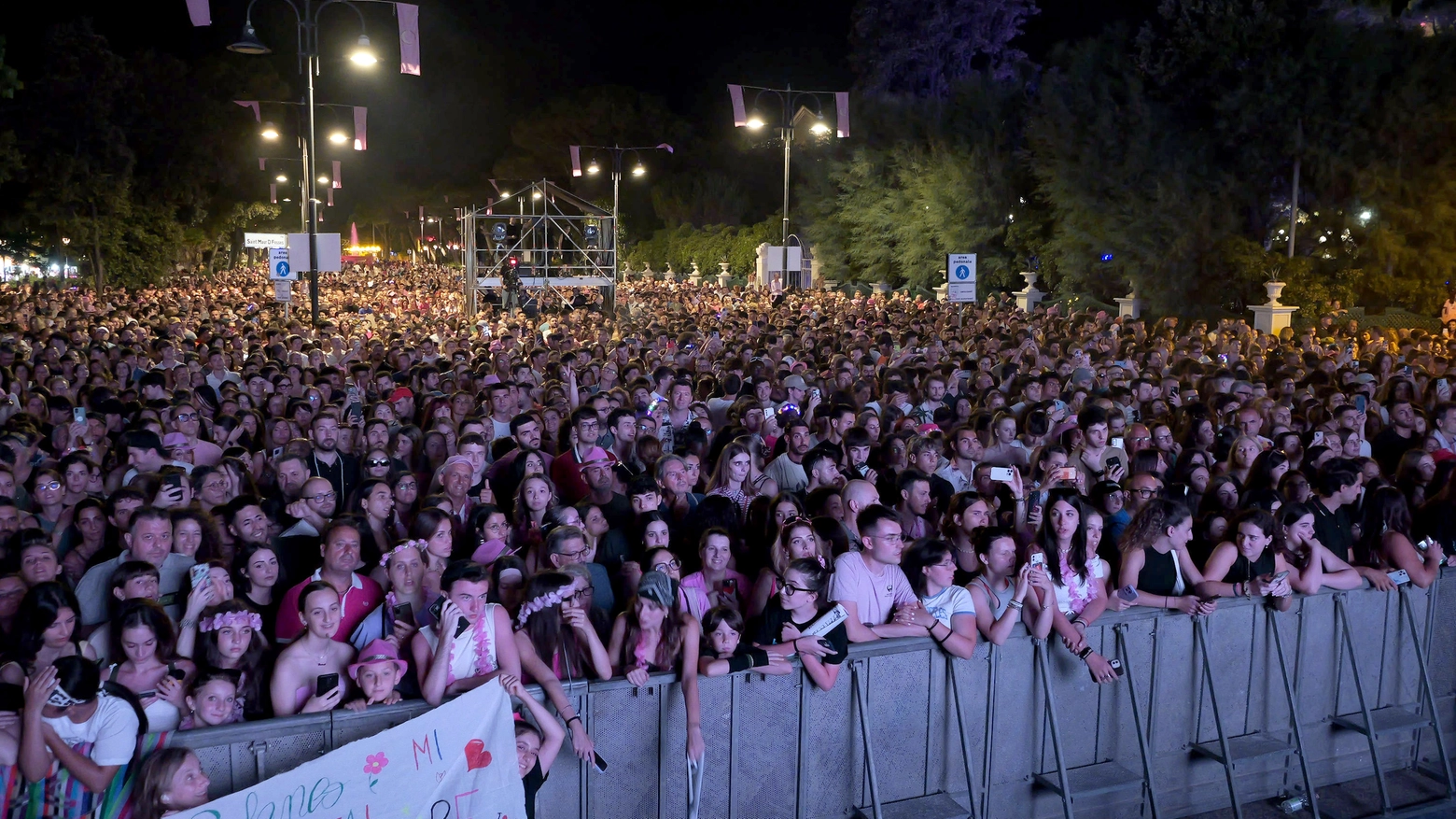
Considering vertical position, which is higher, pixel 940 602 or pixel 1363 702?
pixel 940 602

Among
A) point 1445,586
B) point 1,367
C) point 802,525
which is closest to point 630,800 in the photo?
point 802,525

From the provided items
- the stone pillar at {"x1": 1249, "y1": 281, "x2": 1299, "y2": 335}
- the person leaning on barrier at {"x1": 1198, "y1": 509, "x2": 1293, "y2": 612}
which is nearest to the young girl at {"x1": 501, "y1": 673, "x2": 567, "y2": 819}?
the person leaning on barrier at {"x1": 1198, "y1": 509, "x2": 1293, "y2": 612}

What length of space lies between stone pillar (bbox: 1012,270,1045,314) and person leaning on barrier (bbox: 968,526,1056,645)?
99.2 ft

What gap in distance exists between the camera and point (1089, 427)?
852cm

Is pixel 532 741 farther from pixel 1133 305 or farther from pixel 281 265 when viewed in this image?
pixel 1133 305

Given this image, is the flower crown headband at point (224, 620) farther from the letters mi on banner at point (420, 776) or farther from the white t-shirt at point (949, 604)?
the white t-shirt at point (949, 604)

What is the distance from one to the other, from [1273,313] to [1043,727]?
22.9 metres

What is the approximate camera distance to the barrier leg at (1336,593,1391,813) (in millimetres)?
6148

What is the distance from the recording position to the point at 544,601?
16.5 feet

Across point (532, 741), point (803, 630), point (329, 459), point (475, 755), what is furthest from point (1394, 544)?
point (329, 459)

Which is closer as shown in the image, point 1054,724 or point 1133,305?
point 1054,724

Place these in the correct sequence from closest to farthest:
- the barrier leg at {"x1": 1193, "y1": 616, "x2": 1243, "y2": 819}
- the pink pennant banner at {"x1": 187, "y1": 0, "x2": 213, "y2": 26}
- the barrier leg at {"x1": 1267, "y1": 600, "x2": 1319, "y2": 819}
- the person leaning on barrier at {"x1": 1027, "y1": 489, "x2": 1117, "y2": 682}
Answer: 1. the person leaning on barrier at {"x1": 1027, "y1": 489, "x2": 1117, "y2": 682}
2. the barrier leg at {"x1": 1193, "y1": 616, "x2": 1243, "y2": 819}
3. the barrier leg at {"x1": 1267, "y1": 600, "x2": 1319, "y2": 819}
4. the pink pennant banner at {"x1": 187, "y1": 0, "x2": 213, "y2": 26}

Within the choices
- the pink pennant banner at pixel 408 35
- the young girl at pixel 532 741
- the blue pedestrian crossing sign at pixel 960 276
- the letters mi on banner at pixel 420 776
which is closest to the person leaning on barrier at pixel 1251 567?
the young girl at pixel 532 741

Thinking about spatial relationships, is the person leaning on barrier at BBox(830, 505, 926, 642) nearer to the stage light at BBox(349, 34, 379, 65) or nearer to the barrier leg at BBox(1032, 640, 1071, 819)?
the barrier leg at BBox(1032, 640, 1071, 819)
